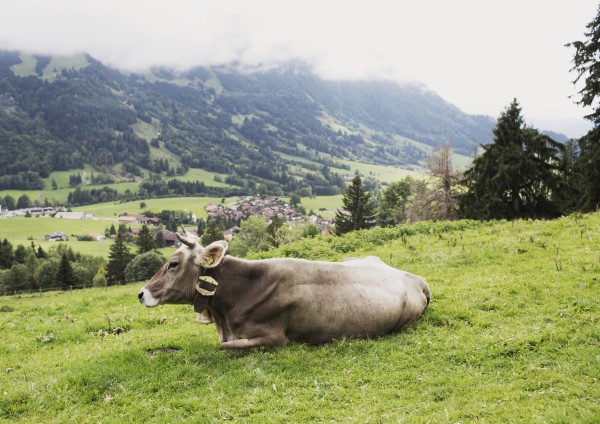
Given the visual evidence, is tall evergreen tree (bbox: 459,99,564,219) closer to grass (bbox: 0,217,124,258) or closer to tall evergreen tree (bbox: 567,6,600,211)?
tall evergreen tree (bbox: 567,6,600,211)

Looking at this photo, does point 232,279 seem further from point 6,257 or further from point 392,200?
point 6,257

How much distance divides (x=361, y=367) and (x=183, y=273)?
14.6 feet

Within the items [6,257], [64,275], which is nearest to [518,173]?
[64,275]

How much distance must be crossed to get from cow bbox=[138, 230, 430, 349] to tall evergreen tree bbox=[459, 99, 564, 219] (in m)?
22.8

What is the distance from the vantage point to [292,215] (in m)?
195

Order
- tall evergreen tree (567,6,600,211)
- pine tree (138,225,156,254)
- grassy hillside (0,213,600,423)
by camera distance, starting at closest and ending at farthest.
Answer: grassy hillside (0,213,600,423)
tall evergreen tree (567,6,600,211)
pine tree (138,225,156,254)

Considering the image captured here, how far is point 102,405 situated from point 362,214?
72.1m

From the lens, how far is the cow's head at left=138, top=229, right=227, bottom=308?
32.5ft

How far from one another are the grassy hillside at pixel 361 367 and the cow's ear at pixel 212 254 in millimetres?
1975

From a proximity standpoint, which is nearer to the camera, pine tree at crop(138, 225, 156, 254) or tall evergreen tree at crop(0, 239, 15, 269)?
tall evergreen tree at crop(0, 239, 15, 269)

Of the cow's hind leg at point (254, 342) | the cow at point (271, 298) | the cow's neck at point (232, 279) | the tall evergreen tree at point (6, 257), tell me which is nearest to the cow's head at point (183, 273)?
the cow at point (271, 298)

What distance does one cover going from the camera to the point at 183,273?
10.0m

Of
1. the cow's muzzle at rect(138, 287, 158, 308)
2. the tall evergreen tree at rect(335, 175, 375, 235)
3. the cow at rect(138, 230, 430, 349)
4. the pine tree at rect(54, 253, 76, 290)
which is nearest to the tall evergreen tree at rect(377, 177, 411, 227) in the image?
the tall evergreen tree at rect(335, 175, 375, 235)

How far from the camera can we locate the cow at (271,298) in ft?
32.2
